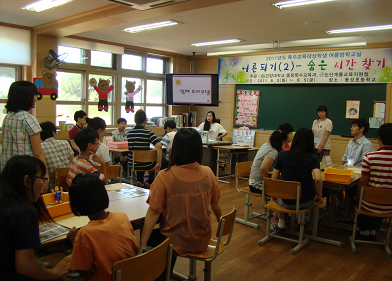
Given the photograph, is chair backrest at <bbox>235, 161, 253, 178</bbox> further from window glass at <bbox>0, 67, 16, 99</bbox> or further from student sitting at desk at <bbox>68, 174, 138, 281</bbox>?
window glass at <bbox>0, 67, 16, 99</bbox>

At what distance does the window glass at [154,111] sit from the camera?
887cm

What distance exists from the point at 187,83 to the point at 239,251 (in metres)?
5.35

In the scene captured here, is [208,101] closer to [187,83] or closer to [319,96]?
[187,83]

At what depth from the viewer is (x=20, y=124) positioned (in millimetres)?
2553

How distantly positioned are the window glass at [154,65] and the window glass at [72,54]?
1.88 m

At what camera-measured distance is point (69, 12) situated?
5184 millimetres

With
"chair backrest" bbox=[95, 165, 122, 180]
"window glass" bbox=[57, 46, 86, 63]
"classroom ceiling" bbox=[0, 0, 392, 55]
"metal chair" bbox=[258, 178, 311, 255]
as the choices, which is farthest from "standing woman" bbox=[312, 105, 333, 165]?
"window glass" bbox=[57, 46, 86, 63]

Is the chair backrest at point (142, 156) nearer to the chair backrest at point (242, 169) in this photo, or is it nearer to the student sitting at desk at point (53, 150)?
the student sitting at desk at point (53, 150)

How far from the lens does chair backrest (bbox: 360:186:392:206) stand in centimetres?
307

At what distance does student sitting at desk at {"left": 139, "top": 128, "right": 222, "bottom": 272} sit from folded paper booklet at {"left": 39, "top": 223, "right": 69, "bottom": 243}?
0.44 metres

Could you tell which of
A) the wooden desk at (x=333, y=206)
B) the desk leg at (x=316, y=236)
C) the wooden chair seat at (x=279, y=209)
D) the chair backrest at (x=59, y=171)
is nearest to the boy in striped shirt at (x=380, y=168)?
the wooden desk at (x=333, y=206)

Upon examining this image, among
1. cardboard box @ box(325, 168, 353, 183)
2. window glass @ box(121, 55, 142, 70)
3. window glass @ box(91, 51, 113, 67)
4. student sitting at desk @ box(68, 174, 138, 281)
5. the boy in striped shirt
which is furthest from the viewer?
window glass @ box(121, 55, 142, 70)

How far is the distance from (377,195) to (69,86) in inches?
245

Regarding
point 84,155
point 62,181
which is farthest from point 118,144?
point 84,155
